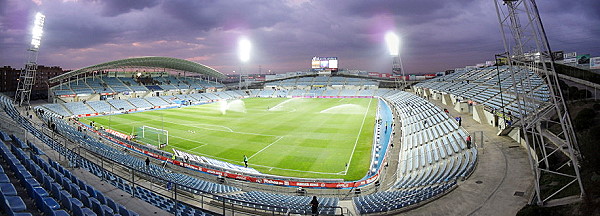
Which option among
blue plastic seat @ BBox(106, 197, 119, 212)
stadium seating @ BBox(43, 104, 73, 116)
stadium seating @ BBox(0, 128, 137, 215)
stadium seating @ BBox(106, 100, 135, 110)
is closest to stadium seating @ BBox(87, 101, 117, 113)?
stadium seating @ BBox(106, 100, 135, 110)

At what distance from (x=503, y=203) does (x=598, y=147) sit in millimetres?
4302

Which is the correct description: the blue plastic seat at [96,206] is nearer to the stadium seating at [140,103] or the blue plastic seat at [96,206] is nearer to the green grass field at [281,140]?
the green grass field at [281,140]

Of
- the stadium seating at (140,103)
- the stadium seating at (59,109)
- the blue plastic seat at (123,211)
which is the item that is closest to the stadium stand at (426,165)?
the blue plastic seat at (123,211)

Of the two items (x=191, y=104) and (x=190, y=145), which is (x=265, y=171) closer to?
(x=190, y=145)

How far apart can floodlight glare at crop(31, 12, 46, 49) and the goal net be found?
78.7 feet

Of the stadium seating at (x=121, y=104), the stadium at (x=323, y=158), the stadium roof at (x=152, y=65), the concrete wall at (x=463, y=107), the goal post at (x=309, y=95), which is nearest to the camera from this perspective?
the stadium at (x=323, y=158)

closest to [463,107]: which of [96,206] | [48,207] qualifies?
[96,206]

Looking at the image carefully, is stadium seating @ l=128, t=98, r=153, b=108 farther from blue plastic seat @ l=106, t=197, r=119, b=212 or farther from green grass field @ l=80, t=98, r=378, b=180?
blue plastic seat @ l=106, t=197, r=119, b=212

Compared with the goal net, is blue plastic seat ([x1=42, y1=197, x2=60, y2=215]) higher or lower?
higher

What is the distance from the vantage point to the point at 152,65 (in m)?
71.2

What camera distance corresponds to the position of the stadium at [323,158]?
9.92m

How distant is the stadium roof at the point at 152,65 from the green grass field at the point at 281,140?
52.3ft

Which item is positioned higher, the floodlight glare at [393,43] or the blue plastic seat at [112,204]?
the floodlight glare at [393,43]

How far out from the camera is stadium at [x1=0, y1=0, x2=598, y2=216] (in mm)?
9922
